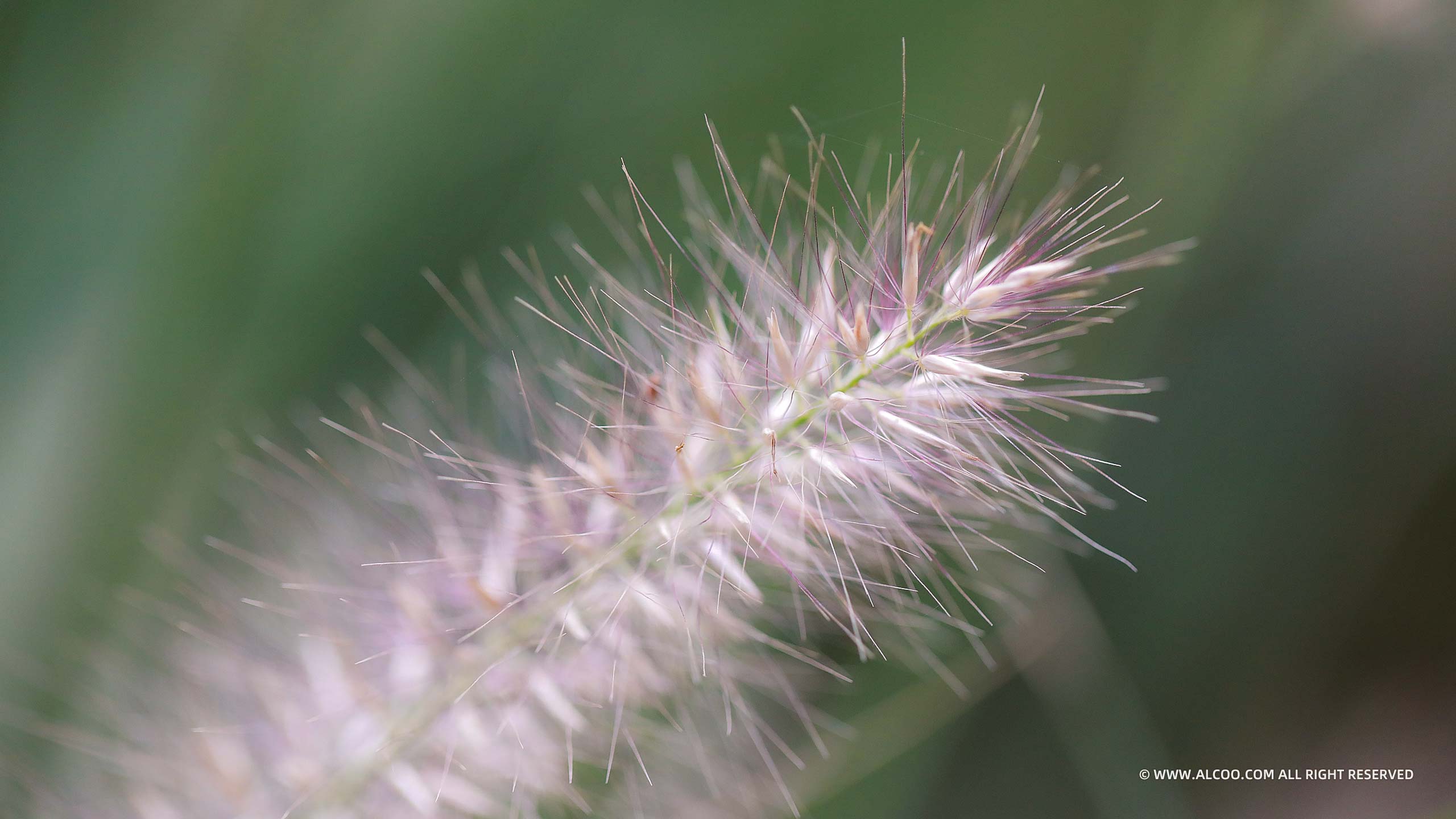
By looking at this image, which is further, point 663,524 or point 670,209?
point 670,209

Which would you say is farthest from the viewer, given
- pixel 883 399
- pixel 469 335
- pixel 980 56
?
pixel 469 335

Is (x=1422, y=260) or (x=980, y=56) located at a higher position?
(x=980, y=56)

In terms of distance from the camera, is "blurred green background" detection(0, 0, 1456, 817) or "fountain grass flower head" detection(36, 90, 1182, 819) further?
"blurred green background" detection(0, 0, 1456, 817)

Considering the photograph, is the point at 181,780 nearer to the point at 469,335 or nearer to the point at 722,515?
the point at 469,335

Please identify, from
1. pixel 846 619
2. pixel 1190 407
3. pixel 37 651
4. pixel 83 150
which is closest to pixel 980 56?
pixel 1190 407
